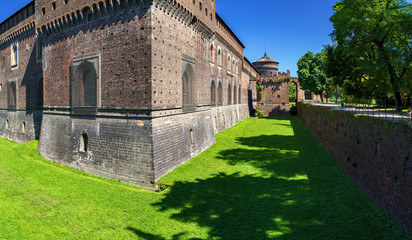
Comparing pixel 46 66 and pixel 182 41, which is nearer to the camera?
pixel 182 41

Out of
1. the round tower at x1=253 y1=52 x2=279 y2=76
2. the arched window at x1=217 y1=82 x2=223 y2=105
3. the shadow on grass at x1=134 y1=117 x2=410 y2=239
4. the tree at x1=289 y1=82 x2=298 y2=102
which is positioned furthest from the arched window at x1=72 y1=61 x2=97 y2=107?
the tree at x1=289 y1=82 x2=298 y2=102

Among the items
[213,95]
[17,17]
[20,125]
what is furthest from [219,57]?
[20,125]

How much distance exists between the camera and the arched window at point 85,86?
13906 mm

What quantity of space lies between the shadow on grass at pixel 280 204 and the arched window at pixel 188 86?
493 cm

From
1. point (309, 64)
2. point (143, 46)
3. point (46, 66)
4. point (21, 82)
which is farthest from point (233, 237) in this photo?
point (309, 64)

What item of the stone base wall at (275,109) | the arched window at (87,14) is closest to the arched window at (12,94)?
the arched window at (87,14)

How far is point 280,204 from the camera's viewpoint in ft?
29.9

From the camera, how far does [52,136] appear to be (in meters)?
16.5

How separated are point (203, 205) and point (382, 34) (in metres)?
14.7

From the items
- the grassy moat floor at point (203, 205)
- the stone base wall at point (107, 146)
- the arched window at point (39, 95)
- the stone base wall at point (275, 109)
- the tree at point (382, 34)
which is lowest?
the grassy moat floor at point (203, 205)

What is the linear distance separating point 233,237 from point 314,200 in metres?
3.67

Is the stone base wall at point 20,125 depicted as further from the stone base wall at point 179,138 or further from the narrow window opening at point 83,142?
the stone base wall at point 179,138

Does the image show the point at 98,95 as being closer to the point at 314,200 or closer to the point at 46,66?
the point at 46,66

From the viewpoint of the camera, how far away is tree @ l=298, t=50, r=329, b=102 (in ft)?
142
